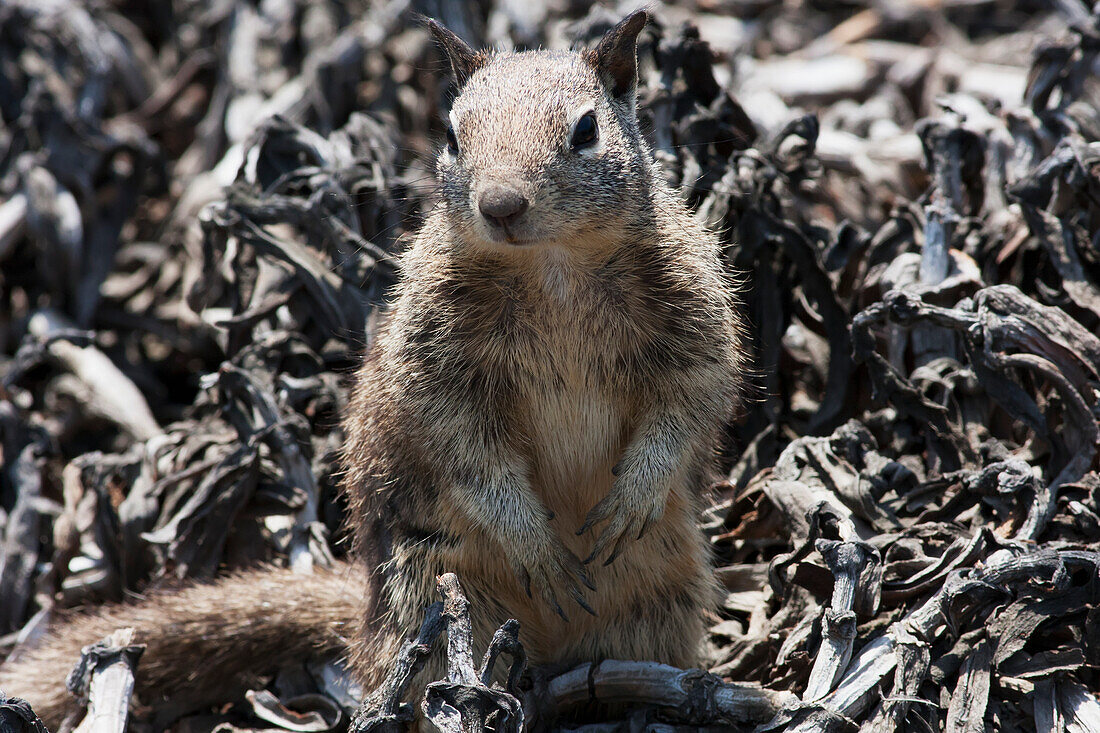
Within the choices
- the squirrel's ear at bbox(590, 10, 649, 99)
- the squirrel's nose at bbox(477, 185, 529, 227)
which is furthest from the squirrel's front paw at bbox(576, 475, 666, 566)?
the squirrel's ear at bbox(590, 10, 649, 99)

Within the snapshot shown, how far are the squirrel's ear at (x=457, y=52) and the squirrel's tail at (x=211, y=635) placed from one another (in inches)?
73.3

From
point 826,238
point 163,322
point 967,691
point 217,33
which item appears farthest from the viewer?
point 217,33

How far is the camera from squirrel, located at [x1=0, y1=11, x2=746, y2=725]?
3352 millimetres

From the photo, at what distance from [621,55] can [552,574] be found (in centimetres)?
178

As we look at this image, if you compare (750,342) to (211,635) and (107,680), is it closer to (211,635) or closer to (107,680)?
(211,635)

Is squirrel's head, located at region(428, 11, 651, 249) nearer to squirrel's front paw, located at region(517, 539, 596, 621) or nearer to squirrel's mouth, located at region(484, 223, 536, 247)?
squirrel's mouth, located at region(484, 223, 536, 247)

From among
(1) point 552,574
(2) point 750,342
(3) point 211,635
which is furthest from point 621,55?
(3) point 211,635

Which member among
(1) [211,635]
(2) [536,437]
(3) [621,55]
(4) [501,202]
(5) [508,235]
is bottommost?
(1) [211,635]

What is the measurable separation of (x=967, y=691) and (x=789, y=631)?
2.14 ft

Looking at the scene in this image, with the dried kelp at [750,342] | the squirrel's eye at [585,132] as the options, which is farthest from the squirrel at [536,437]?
the dried kelp at [750,342]

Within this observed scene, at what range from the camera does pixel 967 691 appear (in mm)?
2863

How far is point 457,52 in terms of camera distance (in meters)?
3.63

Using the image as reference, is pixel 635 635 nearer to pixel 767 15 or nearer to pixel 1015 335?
pixel 1015 335

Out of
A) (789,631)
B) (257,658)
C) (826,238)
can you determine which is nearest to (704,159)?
(826,238)
